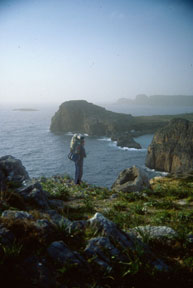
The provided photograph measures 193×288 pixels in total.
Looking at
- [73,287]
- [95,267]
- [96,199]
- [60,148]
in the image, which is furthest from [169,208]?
[60,148]

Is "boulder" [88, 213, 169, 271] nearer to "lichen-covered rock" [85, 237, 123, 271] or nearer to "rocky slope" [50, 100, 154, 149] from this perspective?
"lichen-covered rock" [85, 237, 123, 271]

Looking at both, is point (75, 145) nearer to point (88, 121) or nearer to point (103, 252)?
point (103, 252)

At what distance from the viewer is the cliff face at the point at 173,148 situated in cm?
7275

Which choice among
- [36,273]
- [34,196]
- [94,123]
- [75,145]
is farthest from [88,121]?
[36,273]

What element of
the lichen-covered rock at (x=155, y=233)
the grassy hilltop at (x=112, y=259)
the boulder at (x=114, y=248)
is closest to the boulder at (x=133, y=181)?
the grassy hilltop at (x=112, y=259)

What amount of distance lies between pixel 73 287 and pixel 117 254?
4.08ft

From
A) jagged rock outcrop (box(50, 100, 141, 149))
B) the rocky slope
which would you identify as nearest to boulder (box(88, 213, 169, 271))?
jagged rock outcrop (box(50, 100, 141, 149))

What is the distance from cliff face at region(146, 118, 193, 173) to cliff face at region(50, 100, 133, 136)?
61097mm

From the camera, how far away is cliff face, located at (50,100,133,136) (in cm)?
14412

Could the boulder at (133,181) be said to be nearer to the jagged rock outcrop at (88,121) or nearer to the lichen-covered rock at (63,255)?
the lichen-covered rock at (63,255)

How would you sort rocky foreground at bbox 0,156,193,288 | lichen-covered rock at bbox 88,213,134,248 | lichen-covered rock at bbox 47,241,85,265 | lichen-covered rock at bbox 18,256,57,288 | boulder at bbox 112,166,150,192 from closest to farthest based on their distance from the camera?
lichen-covered rock at bbox 18,256,57,288 → rocky foreground at bbox 0,156,193,288 → lichen-covered rock at bbox 47,241,85,265 → lichen-covered rock at bbox 88,213,134,248 → boulder at bbox 112,166,150,192

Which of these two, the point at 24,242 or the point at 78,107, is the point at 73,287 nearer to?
the point at 24,242

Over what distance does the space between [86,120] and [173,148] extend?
3455 inches

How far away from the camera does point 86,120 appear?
154750mm
